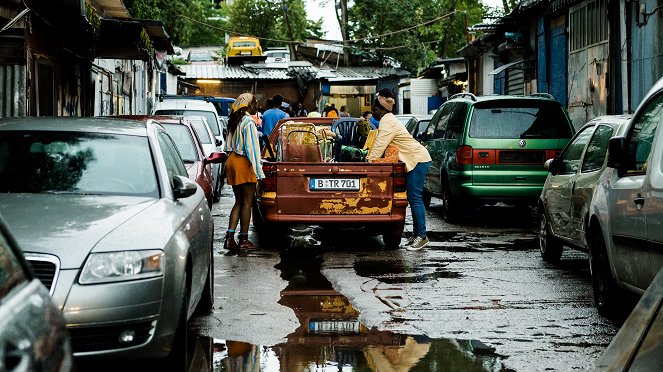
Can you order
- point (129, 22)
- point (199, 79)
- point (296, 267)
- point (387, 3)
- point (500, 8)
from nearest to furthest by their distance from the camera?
point (296, 267)
point (129, 22)
point (500, 8)
point (199, 79)
point (387, 3)

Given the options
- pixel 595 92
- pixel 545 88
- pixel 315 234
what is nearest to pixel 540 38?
pixel 545 88

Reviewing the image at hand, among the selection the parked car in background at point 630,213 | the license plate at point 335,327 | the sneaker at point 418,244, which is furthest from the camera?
the sneaker at point 418,244

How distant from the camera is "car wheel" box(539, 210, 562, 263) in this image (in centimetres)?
1138

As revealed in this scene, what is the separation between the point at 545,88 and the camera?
85.6ft

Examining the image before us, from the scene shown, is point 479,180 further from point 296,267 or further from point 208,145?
point 208,145

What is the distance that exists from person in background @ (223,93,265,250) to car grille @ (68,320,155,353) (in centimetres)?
640

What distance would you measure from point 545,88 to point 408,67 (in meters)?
35.1

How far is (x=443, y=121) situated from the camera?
17.1 m

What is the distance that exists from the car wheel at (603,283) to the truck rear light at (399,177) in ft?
13.3

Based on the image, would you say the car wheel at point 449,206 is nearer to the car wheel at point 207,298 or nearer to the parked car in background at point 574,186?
the parked car in background at point 574,186

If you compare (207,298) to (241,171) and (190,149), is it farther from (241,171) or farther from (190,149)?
(190,149)

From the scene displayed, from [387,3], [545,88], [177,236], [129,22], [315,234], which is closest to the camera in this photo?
[177,236]

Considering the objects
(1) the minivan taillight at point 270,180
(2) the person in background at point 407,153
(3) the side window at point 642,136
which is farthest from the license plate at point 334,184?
(3) the side window at point 642,136

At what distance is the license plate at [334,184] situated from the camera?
1239 centimetres
